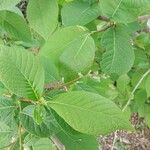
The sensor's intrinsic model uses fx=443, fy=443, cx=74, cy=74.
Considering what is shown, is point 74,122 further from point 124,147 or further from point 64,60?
point 124,147

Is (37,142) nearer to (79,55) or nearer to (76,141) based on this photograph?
(76,141)

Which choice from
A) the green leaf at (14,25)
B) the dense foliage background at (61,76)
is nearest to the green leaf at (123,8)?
the dense foliage background at (61,76)

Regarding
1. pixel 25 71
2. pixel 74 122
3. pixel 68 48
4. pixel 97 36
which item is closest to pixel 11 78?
pixel 25 71

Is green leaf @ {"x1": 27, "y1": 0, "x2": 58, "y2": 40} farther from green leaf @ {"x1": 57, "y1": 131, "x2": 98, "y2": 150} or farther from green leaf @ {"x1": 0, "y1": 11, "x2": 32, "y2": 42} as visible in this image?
green leaf @ {"x1": 57, "y1": 131, "x2": 98, "y2": 150}

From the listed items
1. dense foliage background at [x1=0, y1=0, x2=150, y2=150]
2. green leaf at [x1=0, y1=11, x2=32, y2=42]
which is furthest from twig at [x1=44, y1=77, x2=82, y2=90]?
green leaf at [x1=0, y1=11, x2=32, y2=42]

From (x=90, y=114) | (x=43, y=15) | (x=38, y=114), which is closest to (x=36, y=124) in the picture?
(x=38, y=114)
